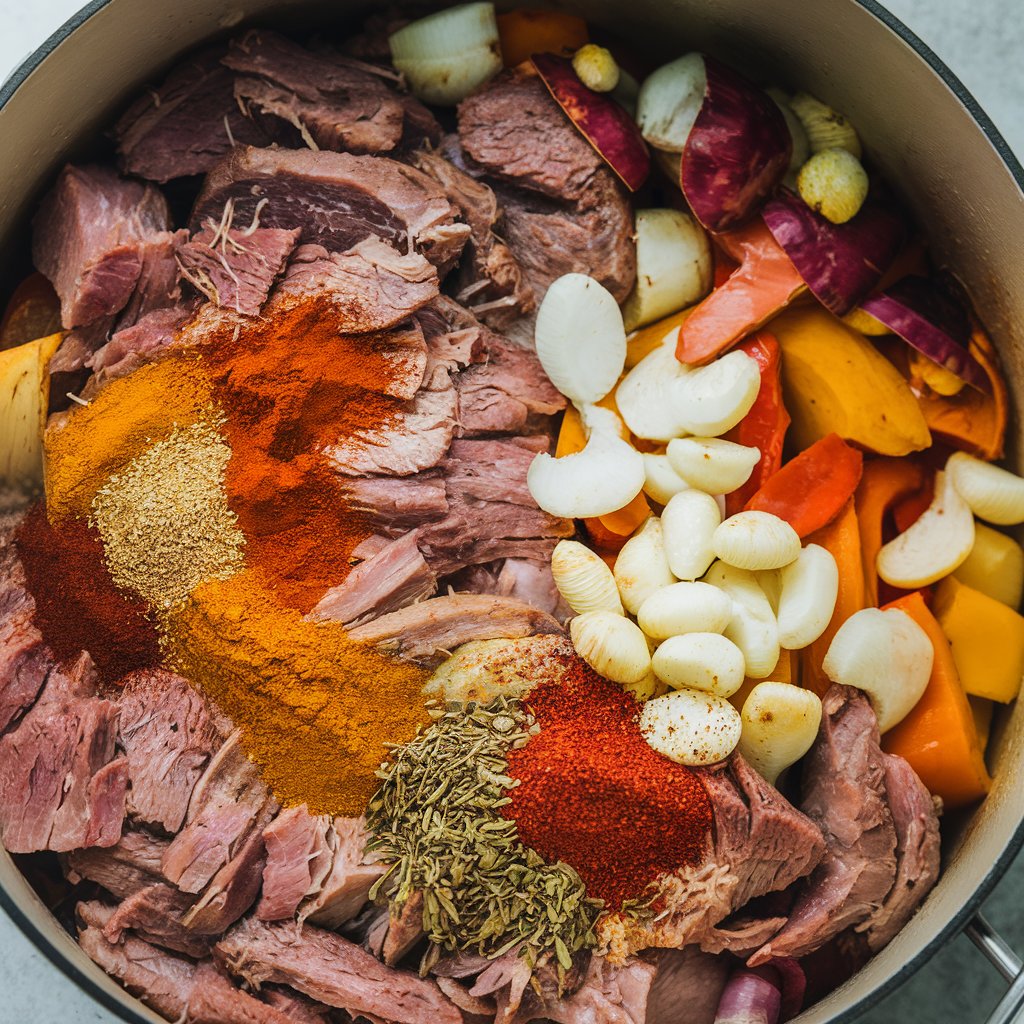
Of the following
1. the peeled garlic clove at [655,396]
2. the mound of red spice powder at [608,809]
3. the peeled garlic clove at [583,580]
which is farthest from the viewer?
the peeled garlic clove at [655,396]

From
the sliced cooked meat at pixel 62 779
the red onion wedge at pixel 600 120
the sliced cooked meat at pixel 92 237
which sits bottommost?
the sliced cooked meat at pixel 62 779

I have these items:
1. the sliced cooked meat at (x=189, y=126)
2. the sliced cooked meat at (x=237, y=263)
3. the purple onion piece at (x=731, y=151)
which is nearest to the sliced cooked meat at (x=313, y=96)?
the sliced cooked meat at (x=189, y=126)

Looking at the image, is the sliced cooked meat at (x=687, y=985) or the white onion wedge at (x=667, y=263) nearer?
the sliced cooked meat at (x=687, y=985)

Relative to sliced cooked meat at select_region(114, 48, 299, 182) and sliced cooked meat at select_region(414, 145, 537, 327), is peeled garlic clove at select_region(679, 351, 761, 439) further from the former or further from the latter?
sliced cooked meat at select_region(114, 48, 299, 182)

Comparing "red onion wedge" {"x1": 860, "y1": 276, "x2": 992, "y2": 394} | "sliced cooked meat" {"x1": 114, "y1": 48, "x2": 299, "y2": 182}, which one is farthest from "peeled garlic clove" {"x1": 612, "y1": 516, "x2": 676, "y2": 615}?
"sliced cooked meat" {"x1": 114, "y1": 48, "x2": 299, "y2": 182}

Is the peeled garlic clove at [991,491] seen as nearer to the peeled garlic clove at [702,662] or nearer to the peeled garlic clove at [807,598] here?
the peeled garlic clove at [807,598]

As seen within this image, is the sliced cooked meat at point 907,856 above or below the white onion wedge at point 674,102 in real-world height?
below
